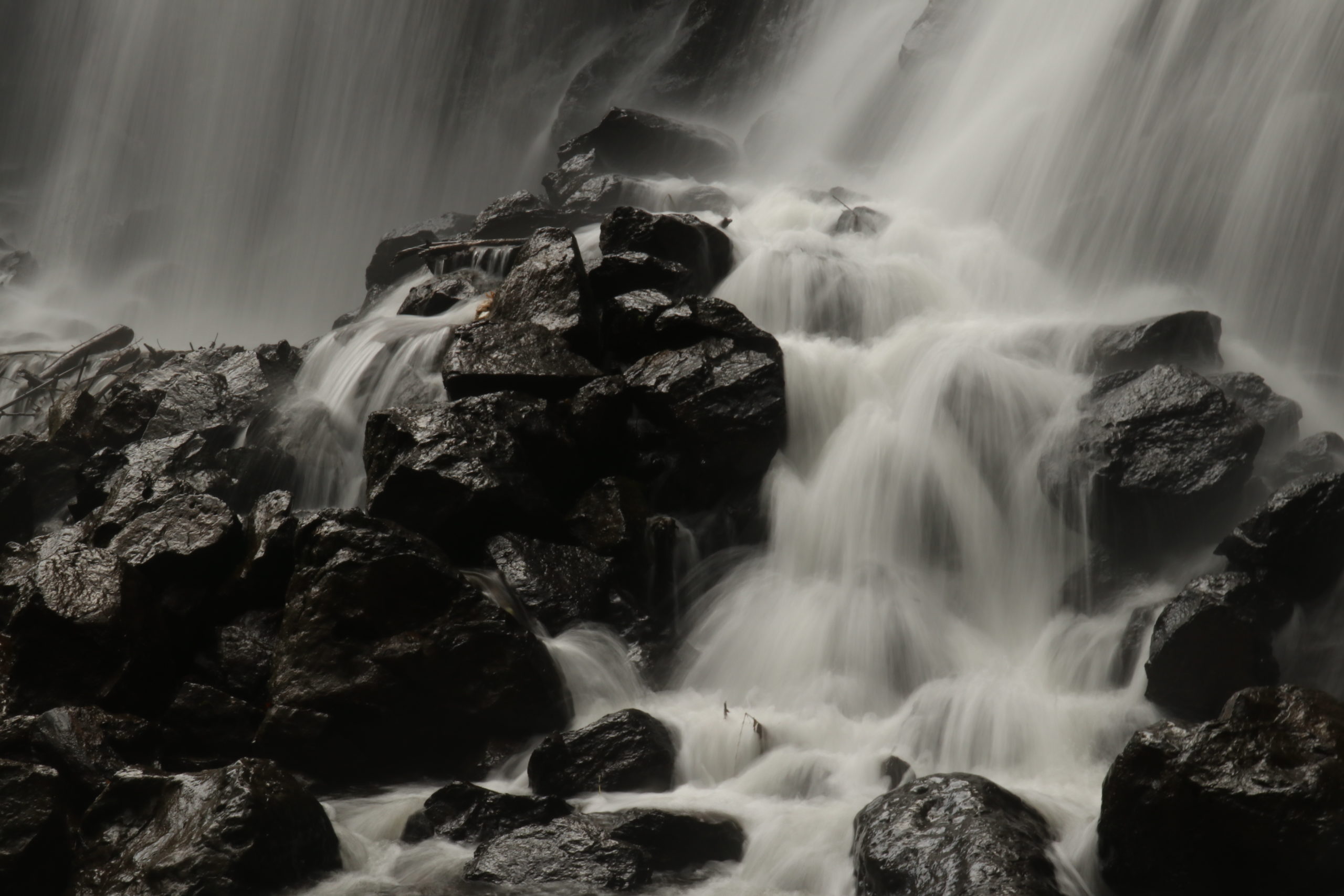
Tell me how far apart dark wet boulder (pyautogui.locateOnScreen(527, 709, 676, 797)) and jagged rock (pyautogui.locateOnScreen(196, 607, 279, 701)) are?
1737 millimetres

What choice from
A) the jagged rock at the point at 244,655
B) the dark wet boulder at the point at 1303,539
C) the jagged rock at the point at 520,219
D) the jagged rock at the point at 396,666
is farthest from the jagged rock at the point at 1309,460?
the jagged rock at the point at 520,219

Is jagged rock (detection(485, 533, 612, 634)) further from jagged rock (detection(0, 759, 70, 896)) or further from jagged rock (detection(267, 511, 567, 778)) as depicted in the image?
jagged rock (detection(0, 759, 70, 896))

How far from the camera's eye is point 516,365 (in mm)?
7156

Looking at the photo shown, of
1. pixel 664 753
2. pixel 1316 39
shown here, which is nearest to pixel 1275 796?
pixel 664 753

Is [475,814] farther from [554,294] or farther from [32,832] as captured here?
[554,294]

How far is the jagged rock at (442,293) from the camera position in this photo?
10117 mm

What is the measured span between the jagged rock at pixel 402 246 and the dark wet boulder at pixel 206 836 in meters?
10.1

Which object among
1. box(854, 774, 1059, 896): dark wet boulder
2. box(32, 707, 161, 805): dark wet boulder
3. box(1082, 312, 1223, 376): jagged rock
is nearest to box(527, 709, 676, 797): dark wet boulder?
box(854, 774, 1059, 896): dark wet boulder

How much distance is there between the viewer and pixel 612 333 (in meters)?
7.90

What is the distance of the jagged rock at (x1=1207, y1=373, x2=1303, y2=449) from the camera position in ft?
23.7

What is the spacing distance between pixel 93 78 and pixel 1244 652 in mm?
34381

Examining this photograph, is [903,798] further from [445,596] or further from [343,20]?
[343,20]

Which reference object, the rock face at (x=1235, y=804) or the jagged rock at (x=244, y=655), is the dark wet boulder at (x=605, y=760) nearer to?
the jagged rock at (x=244, y=655)

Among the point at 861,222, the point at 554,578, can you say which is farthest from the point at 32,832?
the point at 861,222
